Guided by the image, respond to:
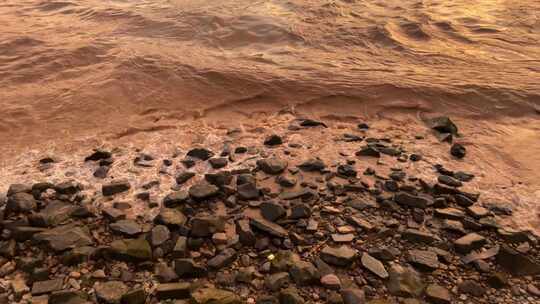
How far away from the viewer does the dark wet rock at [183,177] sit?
428 centimetres

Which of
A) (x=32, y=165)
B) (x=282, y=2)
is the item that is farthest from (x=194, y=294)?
(x=282, y=2)

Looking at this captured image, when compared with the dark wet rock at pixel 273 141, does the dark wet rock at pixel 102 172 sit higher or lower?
lower

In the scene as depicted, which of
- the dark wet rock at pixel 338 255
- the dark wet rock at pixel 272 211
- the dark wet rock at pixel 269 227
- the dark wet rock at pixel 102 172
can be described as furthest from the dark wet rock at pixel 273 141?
the dark wet rock at pixel 338 255

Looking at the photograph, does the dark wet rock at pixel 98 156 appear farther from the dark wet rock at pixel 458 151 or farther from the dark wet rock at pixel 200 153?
the dark wet rock at pixel 458 151

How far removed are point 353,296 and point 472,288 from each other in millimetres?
829

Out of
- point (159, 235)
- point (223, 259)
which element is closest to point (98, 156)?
point (159, 235)

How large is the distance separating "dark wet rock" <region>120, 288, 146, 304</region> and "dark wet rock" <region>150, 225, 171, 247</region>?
51 centimetres

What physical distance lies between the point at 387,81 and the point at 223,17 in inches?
153

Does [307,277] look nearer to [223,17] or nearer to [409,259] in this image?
[409,259]

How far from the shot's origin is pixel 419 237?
3.54m

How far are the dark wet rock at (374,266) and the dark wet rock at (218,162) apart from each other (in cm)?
176

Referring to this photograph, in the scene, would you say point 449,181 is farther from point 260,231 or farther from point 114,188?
point 114,188

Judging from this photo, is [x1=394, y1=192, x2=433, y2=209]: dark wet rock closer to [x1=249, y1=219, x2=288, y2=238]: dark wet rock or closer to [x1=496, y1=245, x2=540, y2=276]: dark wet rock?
[x1=496, y1=245, x2=540, y2=276]: dark wet rock

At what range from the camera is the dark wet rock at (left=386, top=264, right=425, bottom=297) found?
10.1ft
